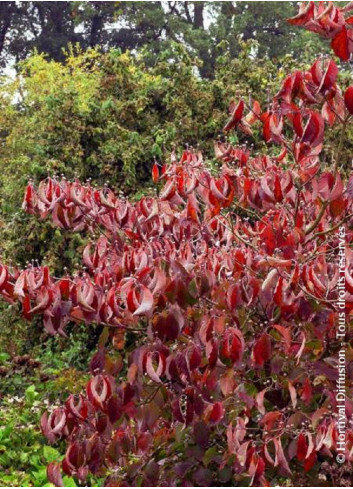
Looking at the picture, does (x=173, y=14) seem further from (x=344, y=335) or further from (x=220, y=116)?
(x=344, y=335)

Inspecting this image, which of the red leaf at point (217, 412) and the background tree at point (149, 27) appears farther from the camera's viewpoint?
the background tree at point (149, 27)

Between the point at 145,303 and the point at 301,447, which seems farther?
the point at 301,447

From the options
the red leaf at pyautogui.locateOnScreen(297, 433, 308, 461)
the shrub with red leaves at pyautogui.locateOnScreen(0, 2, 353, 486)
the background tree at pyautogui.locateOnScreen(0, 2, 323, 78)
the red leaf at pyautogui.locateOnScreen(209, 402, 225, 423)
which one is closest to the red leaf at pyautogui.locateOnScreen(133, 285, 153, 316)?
the shrub with red leaves at pyautogui.locateOnScreen(0, 2, 353, 486)

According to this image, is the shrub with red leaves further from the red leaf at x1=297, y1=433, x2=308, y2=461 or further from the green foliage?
the green foliage

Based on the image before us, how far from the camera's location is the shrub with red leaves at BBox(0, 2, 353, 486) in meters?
2.51

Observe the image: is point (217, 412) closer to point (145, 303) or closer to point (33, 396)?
point (145, 303)

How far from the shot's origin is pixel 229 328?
2500mm

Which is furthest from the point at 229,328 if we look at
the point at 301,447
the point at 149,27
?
the point at 149,27

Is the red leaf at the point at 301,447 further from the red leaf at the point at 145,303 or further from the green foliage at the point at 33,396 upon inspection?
the green foliage at the point at 33,396

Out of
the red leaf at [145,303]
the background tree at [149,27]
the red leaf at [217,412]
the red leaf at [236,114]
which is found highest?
the red leaf at [236,114]

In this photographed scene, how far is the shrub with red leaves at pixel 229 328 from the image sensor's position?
→ 8.25ft

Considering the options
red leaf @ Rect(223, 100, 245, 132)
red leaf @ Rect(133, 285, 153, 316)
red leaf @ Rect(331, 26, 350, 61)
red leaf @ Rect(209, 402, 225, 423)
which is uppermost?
red leaf @ Rect(331, 26, 350, 61)


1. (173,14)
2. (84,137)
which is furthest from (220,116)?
(173,14)

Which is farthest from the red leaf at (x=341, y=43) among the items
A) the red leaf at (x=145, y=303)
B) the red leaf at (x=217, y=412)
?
the red leaf at (x=217, y=412)
